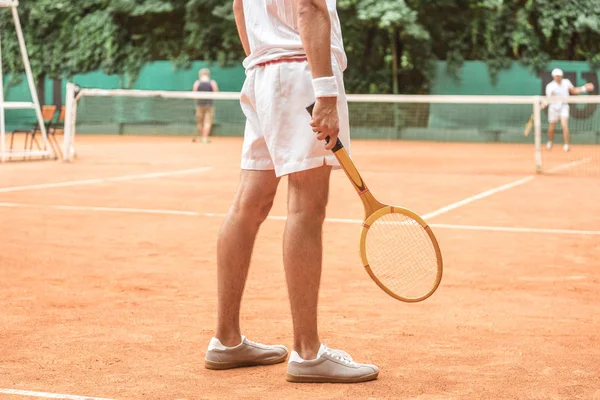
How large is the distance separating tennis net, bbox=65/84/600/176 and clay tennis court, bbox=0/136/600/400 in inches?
527

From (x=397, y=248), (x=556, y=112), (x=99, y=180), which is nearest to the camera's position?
(x=397, y=248)

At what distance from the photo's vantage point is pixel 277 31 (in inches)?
147

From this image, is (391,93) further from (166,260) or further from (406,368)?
(406,368)

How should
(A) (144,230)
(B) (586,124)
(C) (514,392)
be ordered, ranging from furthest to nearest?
(B) (586,124)
(A) (144,230)
(C) (514,392)

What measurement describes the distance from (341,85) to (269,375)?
1.11 m

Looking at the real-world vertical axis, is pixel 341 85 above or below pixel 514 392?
above

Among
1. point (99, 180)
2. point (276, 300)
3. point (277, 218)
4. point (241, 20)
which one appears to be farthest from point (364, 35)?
point (241, 20)

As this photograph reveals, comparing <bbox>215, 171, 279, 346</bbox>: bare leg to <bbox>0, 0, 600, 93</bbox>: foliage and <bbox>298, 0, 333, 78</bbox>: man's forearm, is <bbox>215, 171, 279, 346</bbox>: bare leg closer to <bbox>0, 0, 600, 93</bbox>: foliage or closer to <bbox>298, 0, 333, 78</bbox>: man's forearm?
<bbox>298, 0, 333, 78</bbox>: man's forearm

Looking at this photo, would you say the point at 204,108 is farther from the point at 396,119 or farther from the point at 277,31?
the point at 277,31

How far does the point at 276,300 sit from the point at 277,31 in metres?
1.94

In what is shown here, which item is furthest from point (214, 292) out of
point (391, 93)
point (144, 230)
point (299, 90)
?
point (391, 93)

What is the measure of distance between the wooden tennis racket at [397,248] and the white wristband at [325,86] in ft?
0.35

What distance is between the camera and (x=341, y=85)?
372 cm

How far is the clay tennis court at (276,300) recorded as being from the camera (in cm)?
368
